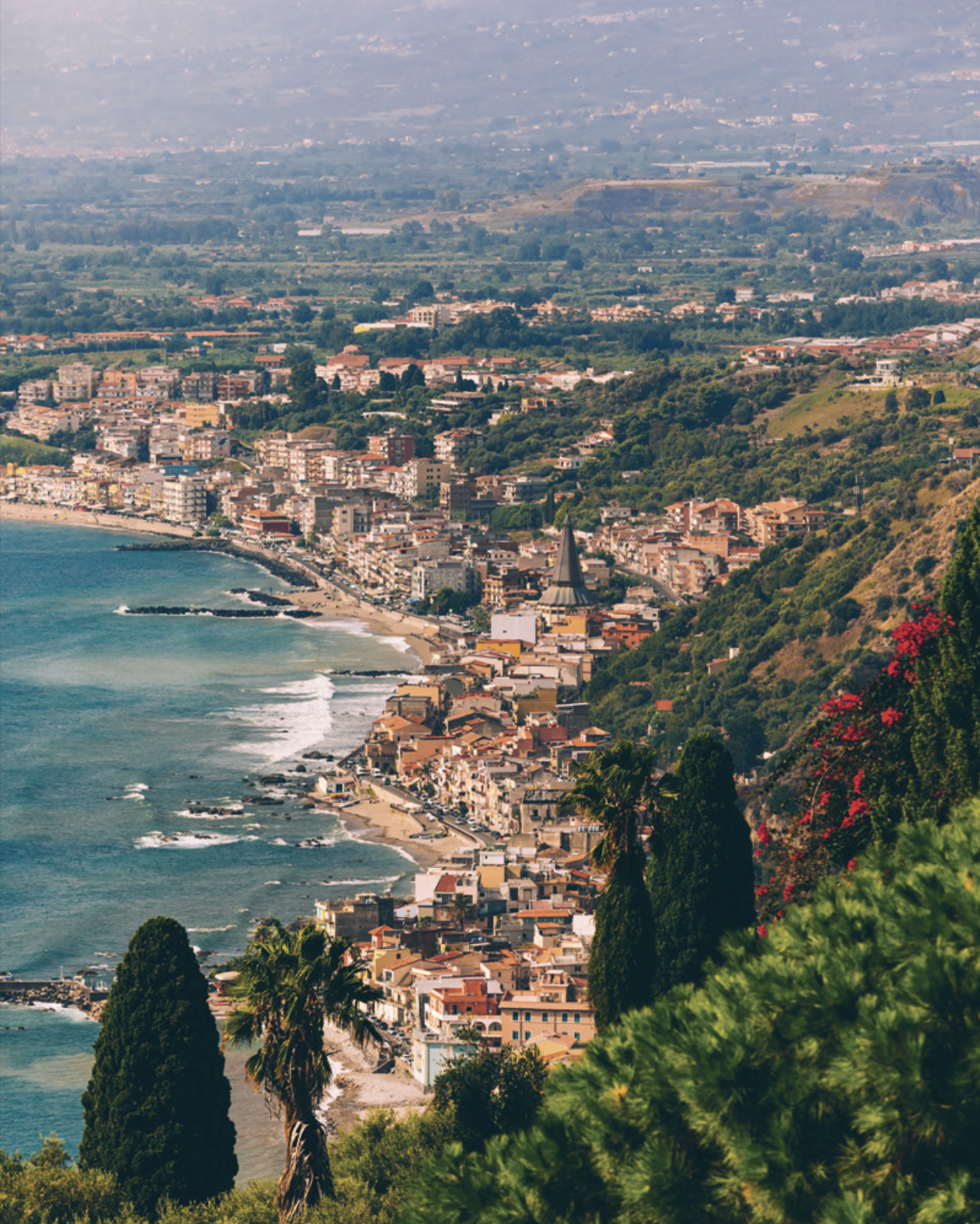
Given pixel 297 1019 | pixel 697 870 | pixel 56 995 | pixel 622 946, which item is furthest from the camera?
pixel 56 995

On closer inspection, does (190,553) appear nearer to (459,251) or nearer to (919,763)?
(919,763)

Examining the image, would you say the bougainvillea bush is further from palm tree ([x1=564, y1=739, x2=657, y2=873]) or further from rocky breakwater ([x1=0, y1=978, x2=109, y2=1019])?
rocky breakwater ([x1=0, y1=978, x2=109, y2=1019])

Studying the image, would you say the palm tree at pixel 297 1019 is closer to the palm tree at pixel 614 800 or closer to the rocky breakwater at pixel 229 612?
the palm tree at pixel 614 800

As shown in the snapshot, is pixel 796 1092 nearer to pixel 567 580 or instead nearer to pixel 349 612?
pixel 567 580

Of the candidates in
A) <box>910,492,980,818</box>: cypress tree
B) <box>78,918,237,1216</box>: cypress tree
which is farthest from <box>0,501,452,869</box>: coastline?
<box>910,492,980,818</box>: cypress tree

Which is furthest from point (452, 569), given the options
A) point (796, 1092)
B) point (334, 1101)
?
point (796, 1092)

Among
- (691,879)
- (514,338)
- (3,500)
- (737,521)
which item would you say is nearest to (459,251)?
(514,338)

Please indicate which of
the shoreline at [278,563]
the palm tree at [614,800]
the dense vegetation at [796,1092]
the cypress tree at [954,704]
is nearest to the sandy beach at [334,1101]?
the palm tree at [614,800]
